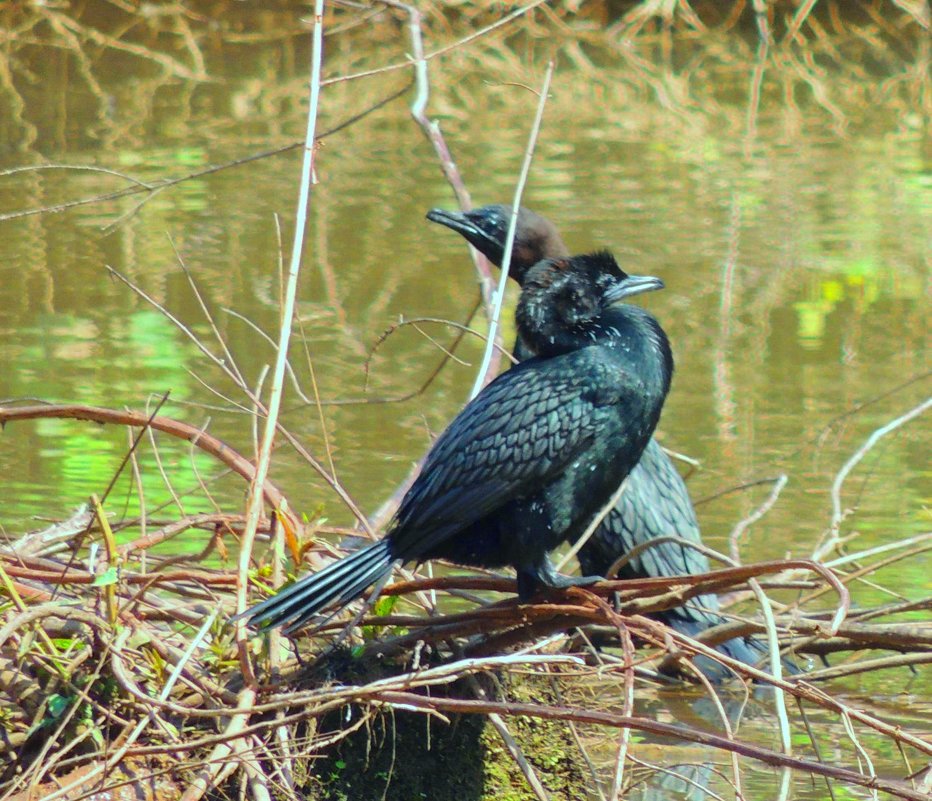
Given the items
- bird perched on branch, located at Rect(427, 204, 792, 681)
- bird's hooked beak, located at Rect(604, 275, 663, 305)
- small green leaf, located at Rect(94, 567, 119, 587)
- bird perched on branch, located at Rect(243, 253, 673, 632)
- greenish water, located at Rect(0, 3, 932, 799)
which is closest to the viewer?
small green leaf, located at Rect(94, 567, 119, 587)

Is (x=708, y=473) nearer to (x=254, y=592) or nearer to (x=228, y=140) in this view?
(x=254, y=592)

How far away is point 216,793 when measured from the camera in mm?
2775

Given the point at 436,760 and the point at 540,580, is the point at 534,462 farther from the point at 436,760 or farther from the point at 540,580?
the point at 436,760

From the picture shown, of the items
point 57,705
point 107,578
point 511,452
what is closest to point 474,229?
point 511,452

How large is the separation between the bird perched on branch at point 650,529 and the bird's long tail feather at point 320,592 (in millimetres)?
893

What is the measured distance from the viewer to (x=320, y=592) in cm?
277

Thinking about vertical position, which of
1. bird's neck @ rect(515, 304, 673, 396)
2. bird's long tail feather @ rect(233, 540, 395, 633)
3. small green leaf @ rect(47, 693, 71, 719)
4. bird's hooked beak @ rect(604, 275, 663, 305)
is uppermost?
bird's hooked beak @ rect(604, 275, 663, 305)

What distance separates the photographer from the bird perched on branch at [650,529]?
376 centimetres

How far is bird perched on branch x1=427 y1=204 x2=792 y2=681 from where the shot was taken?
12.3 ft

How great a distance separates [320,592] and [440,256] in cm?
495

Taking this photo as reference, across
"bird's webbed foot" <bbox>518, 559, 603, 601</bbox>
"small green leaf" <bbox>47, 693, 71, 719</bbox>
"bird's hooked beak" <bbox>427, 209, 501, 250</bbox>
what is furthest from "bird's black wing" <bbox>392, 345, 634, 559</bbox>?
"bird's hooked beak" <bbox>427, 209, 501, 250</bbox>

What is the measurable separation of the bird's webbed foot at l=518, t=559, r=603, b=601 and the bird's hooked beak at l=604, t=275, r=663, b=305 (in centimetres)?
55

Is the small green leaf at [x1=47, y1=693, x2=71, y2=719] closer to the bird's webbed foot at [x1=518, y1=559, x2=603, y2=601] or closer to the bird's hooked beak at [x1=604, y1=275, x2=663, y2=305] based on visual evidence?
the bird's webbed foot at [x1=518, y1=559, x2=603, y2=601]

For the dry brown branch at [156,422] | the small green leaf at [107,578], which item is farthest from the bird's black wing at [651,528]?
the small green leaf at [107,578]
